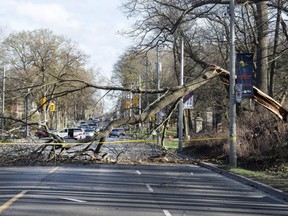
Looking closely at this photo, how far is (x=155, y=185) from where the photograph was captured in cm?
1509

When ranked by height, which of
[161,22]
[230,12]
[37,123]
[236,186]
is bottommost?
[236,186]

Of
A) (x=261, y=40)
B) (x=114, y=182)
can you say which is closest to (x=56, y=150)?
(x=114, y=182)

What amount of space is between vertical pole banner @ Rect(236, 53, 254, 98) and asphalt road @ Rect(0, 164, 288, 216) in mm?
4369

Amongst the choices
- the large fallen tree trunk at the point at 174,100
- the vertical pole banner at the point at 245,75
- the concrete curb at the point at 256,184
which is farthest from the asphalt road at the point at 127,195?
the vertical pole banner at the point at 245,75

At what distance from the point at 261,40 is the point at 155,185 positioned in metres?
17.4

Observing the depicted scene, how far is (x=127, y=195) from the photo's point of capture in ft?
41.7

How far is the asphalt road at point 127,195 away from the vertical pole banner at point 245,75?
4.37 meters

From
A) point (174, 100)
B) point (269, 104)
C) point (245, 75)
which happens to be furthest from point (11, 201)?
point (269, 104)

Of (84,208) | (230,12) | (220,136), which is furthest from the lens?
(220,136)

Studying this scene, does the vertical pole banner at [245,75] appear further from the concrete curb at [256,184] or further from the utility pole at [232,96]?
the concrete curb at [256,184]

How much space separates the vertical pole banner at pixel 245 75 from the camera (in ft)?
69.5

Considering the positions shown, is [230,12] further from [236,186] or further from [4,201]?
[4,201]

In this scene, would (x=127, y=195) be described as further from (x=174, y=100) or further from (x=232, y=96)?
(x=174, y=100)

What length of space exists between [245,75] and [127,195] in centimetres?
1061
